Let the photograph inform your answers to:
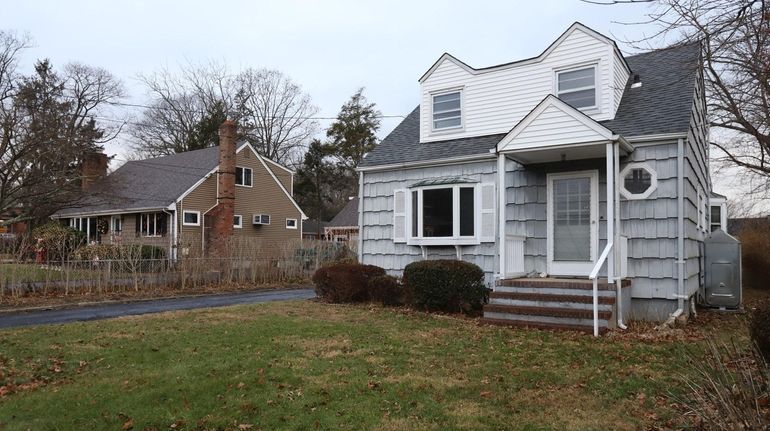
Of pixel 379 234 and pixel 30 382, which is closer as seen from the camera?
pixel 30 382

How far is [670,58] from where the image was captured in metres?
12.0

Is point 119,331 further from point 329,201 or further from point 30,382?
point 329,201

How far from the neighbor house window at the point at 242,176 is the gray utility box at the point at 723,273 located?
22878mm

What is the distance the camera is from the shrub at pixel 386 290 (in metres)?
11.8

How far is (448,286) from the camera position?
10570 mm

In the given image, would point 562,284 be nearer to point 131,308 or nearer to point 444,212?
point 444,212

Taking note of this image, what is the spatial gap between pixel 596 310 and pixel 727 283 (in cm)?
511

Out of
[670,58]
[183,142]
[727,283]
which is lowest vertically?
[727,283]

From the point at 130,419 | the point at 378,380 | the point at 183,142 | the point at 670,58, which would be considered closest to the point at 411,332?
the point at 378,380

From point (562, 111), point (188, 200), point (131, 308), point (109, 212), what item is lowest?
point (131, 308)

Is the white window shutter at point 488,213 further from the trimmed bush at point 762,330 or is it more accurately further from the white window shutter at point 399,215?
the trimmed bush at point 762,330

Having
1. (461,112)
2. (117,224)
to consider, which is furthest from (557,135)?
(117,224)

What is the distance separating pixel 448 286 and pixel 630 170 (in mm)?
4041

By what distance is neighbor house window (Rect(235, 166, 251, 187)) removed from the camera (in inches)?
1142
